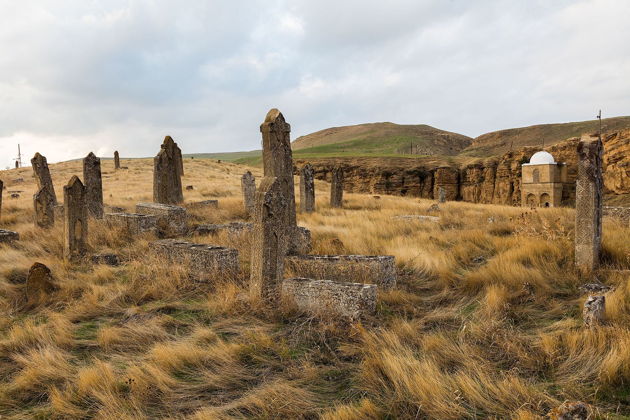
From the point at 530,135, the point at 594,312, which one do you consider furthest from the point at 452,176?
the point at 530,135

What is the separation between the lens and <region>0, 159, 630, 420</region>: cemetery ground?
3469 millimetres

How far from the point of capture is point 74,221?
903cm

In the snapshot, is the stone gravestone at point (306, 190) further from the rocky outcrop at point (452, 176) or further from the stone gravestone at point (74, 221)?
the rocky outcrop at point (452, 176)

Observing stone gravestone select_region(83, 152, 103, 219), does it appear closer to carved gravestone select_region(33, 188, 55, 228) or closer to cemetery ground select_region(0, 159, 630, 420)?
carved gravestone select_region(33, 188, 55, 228)

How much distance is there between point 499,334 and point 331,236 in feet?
20.7

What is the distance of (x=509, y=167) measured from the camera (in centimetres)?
5347

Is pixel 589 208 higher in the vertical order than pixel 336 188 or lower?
lower

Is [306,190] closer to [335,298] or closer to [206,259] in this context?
[206,259]

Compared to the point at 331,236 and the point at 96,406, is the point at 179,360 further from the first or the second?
the point at 331,236

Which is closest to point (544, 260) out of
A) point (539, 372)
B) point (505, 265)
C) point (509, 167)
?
point (505, 265)

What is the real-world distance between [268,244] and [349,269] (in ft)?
4.77

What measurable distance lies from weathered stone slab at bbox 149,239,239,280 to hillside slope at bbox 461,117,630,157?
9115 centimetres

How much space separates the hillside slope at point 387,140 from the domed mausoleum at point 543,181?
158 feet

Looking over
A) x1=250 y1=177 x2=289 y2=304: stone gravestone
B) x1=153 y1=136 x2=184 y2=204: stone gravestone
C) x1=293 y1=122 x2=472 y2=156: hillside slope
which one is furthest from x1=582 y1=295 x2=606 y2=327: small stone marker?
x1=293 y1=122 x2=472 y2=156: hillside slope
